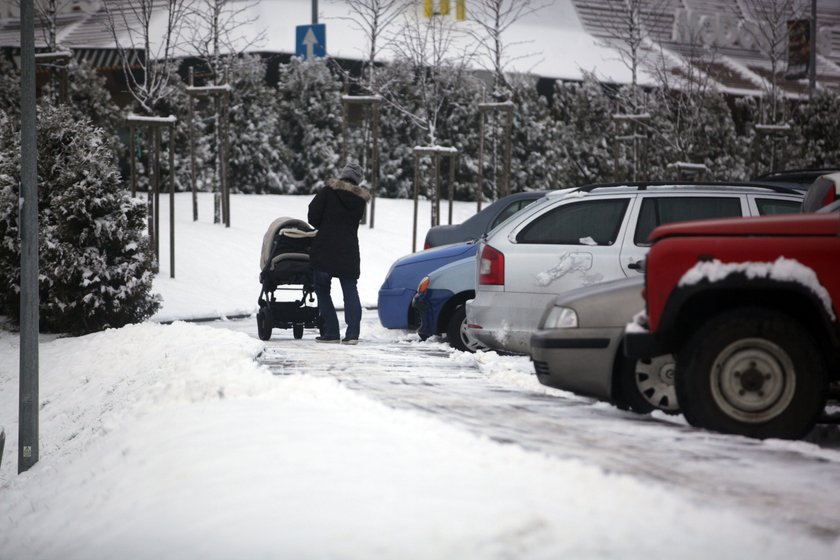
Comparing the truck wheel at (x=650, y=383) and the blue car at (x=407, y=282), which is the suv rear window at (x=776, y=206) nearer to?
the truck wheel at (x=650, y=383)

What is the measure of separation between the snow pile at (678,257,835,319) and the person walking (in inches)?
257

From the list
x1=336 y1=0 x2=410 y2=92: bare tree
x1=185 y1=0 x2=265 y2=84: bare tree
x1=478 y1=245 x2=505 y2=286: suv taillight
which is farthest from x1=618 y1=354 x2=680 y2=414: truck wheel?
x1=336 y1=0 x2=410 y2=92: bare tree

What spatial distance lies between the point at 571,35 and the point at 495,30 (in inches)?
609

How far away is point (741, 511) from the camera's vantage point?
5086 mm

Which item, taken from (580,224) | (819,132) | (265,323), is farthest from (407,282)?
(819,132)

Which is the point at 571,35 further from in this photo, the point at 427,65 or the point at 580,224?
the point at 580,224

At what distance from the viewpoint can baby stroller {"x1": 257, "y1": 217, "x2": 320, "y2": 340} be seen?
1389 cm

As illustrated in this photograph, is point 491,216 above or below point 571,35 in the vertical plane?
below

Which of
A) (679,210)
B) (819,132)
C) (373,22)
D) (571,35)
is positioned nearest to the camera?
(679,210)

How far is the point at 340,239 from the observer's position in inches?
516

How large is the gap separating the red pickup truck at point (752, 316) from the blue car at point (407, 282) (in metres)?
6.49

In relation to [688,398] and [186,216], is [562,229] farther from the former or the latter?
[186,216]

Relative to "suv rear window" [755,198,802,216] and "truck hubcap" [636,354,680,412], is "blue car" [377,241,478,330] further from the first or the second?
"truck hubcap" [636,354,680,412]

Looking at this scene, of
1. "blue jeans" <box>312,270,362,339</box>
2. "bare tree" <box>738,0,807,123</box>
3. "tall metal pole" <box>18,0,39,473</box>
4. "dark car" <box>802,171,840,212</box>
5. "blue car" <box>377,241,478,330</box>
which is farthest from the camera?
"bare tree" <box>738,0,807,123</box>
